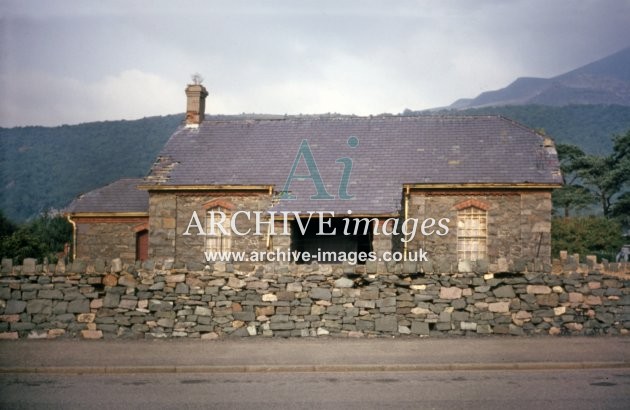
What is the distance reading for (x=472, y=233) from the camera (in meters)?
21.6

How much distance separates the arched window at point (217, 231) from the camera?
22375 mm

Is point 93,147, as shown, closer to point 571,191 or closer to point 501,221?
point 571,191

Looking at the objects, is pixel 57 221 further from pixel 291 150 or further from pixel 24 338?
pixel 24 338

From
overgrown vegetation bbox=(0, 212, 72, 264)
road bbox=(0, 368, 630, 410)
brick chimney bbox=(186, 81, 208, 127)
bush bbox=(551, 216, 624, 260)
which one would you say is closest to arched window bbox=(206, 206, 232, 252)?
brick chimney bbox=(186, 81, 208, 127)

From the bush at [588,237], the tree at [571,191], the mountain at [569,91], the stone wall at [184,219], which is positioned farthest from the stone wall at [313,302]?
the tree at [571,191]

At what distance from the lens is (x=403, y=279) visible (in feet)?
43.5

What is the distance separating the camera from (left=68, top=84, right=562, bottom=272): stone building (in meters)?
21.1

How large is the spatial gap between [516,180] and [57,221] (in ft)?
105

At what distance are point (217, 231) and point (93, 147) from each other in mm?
65729

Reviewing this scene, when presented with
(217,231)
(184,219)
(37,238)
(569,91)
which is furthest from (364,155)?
(569,91)

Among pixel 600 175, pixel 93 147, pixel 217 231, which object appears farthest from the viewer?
pixel 93 147

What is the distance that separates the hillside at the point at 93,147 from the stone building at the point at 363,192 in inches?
1831

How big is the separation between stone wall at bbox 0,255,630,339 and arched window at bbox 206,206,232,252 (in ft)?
29.8

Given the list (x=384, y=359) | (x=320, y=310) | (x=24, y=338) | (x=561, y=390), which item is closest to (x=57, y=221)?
(x=24, y=338)
